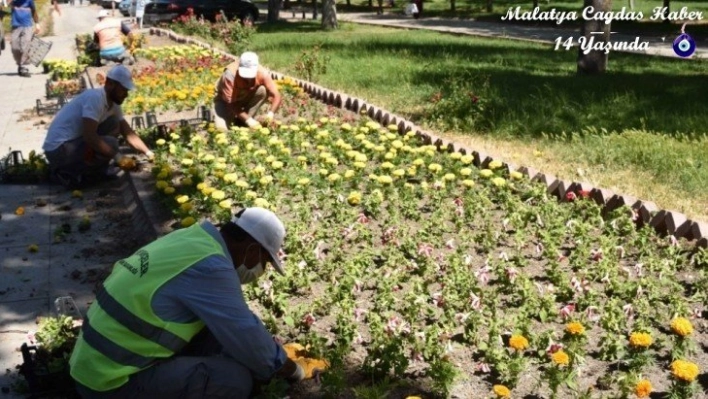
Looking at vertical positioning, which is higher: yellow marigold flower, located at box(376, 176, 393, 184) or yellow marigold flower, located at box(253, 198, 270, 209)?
yellow marigold flower, located at box(376, 176, 393, 184)

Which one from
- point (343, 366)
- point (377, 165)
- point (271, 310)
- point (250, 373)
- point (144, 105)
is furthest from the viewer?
point (144, 105)

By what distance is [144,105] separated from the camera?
37.2ft

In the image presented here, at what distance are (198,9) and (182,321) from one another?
2661 cm

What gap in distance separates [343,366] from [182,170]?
4297mm

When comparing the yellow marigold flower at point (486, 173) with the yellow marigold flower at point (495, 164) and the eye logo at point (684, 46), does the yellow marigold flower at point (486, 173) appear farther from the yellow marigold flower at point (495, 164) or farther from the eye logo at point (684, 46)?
the eye logo at point (684, 46)

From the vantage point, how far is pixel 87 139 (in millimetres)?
8156

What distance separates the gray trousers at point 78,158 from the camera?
27.0 feet

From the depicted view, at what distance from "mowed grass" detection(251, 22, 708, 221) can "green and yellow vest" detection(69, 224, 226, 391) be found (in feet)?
13.6

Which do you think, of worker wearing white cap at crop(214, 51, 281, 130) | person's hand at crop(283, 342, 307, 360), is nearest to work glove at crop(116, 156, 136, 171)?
worker wearing white cap at crop(214, 51, 281, 130)

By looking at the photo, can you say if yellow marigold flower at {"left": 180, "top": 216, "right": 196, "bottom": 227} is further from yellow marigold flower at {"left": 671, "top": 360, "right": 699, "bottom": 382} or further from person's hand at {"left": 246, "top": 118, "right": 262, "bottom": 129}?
yellow marigold flower at {"left": 671, "top": 360, "right": 699, "bottom": 382}

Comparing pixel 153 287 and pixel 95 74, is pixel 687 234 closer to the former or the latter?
pixel 153 287

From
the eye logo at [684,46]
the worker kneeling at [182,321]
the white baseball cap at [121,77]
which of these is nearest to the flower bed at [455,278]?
the worker kneeling at [182,321]

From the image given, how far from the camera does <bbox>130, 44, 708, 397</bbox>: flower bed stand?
168 inches

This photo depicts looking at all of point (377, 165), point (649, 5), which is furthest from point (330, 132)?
Result: point (649, 5)
